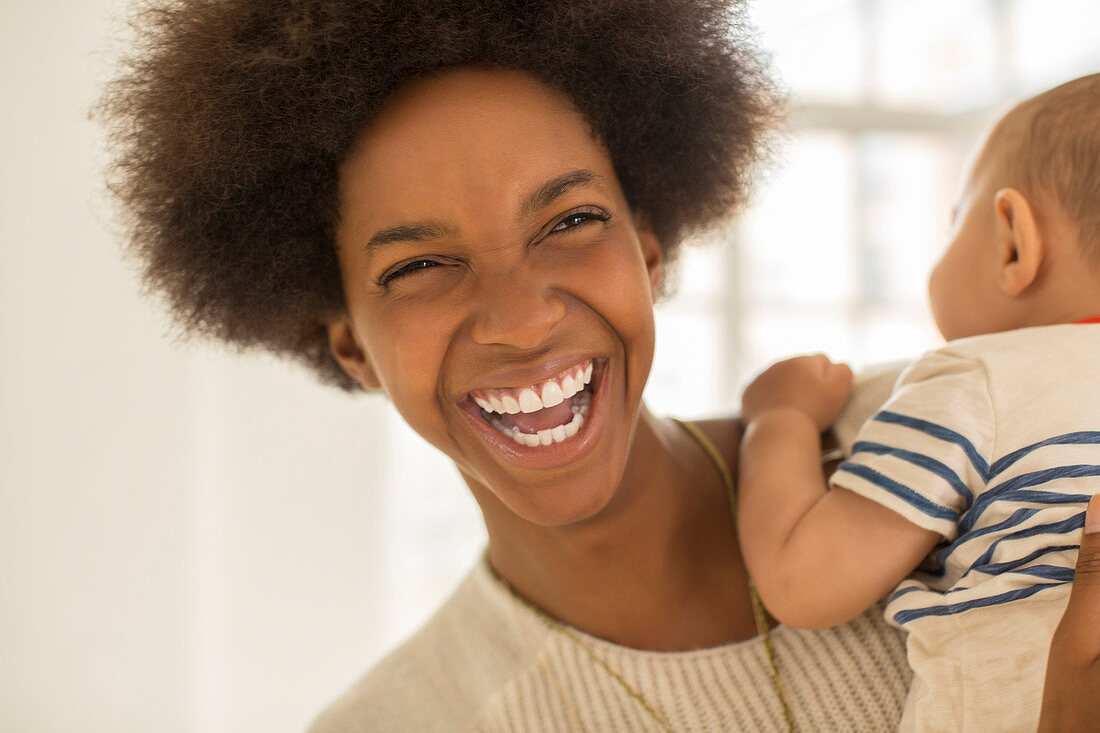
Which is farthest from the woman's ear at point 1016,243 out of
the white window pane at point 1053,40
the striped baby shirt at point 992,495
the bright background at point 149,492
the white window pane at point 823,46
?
the white window pane at point 823,46

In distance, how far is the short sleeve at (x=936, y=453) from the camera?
1.09m

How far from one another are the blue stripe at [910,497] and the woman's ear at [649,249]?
553mm

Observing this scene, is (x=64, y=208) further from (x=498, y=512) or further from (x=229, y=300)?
(x=498, y=512)

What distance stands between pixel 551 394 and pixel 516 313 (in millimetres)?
127

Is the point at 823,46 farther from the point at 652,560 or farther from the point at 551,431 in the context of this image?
the point at 551,431

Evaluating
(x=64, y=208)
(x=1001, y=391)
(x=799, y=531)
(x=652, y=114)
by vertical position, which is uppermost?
(x=64, y=208)

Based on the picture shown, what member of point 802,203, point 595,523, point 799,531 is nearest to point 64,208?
point 595,523

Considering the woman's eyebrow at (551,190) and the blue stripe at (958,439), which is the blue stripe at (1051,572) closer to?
the blue stripe at (958,439)

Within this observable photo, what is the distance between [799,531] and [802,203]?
4.94m

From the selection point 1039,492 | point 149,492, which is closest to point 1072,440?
point 1039,492

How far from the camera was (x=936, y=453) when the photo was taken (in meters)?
1.09

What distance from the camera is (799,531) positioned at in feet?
3.91

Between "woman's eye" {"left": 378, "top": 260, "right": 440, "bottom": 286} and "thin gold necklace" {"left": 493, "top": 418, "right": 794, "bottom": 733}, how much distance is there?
1.82 feet

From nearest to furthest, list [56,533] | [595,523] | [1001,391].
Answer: [1001,391] < [595,523] < [56,533]
